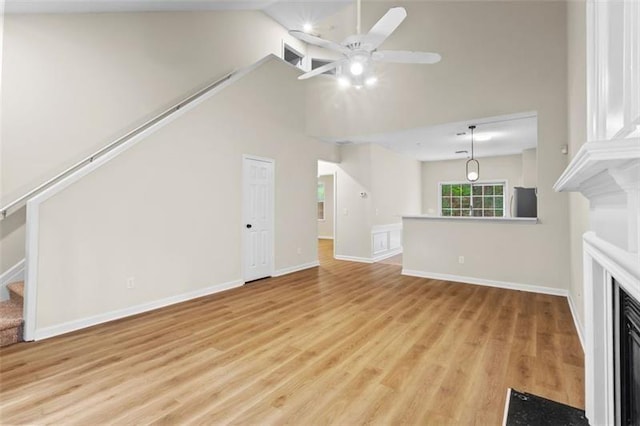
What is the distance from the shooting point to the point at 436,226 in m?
5.31

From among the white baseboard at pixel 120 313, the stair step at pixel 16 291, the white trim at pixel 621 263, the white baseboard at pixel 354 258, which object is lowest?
the white baseboard at pixel 120 313

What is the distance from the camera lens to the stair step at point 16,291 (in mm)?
3179

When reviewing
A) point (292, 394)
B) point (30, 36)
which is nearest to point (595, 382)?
point (292, 394)

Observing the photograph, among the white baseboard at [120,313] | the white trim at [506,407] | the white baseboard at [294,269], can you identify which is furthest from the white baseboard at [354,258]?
the white trim at [506,407]

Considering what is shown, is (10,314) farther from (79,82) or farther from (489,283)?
(489,283)

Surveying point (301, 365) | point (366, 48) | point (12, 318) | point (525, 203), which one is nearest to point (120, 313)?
point (12, 318)

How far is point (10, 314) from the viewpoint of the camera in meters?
2.96

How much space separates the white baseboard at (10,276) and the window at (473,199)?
9471 millimetres

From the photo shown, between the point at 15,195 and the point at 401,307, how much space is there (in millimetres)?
4963

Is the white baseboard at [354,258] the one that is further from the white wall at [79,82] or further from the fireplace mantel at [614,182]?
the fireplace mantel at [614,182]

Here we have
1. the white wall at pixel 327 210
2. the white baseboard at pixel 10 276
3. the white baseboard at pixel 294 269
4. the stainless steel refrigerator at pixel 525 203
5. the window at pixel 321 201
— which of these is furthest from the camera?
the window at pixel 321 201

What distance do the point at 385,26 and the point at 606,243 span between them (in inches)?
90.7

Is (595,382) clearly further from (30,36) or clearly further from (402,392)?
(30,36)

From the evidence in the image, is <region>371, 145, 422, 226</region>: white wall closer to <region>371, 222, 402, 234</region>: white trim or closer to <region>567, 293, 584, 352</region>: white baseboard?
<region>371, 222, 402, 234</region>: white trim
